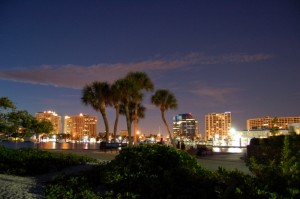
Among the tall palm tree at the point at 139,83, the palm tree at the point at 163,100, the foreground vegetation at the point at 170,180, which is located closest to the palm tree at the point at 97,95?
the tall palm tree at the point at 139,83

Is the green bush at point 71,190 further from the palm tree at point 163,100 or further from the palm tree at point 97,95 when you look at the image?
the palm tree at point 163,100

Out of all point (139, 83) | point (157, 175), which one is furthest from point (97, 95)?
point (157, 175)

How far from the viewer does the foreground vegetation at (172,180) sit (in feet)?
17.9

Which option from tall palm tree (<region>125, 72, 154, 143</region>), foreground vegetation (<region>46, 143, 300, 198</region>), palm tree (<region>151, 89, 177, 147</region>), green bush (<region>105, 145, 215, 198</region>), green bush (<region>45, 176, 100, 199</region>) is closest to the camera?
foreground vegetation (<region>46, 143, 300, 198</region>)

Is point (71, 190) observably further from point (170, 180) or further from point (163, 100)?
point (163, 100)

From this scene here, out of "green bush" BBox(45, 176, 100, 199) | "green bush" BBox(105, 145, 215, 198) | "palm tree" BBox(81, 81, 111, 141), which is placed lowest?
"green bush" BBox(45, 176, 100, 199)

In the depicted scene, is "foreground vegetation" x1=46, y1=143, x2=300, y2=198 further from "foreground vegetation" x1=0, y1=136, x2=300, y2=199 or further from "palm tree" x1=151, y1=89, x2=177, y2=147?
"palm tree" x1=151, y1=89, x2=177, y2=147

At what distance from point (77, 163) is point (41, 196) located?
702 cm

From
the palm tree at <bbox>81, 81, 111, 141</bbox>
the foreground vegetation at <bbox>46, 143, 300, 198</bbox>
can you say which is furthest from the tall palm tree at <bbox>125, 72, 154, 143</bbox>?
the foreground vegetation at <bbox>46, 143, 300, 198</bbox>

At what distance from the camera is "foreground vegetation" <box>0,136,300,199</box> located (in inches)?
215

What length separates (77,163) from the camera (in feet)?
49.4

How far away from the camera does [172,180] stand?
771 centimetres

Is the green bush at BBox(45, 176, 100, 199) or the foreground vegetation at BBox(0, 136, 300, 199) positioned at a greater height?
the foreground vegetation at BBox(0, 136, 300, 199)

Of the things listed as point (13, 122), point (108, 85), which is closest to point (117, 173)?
point (13, 122)
